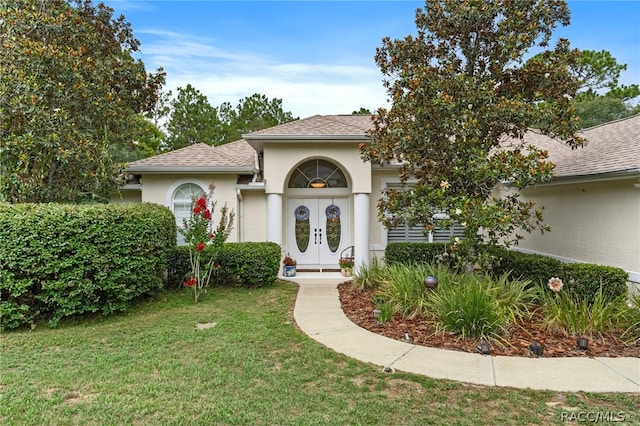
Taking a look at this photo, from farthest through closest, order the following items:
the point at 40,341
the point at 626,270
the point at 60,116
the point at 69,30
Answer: the point at 69,30, the point at 60,116, the point at 626,270, the point at 40,341

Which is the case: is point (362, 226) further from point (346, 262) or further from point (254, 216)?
point (254, 216)

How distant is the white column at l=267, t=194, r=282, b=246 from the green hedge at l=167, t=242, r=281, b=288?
1.23m

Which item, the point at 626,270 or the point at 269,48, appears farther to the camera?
the point at 269,48

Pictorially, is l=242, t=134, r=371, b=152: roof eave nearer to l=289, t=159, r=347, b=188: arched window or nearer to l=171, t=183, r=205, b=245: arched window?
l=289, t=159, r=347, b=188: arched window

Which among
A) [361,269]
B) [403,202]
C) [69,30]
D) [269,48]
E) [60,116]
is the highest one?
[269,48]

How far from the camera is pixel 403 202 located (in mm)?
7871

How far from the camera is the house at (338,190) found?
7.60 meters

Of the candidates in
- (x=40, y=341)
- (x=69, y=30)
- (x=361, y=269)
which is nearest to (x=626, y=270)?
(x=361, y=269)

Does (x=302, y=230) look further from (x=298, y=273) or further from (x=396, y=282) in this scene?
(x=396, y=282)

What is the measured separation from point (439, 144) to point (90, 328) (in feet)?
24.7

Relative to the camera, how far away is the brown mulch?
512 cm

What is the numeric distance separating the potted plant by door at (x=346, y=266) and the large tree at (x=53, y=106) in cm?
694

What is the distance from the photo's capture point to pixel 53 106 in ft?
26.9

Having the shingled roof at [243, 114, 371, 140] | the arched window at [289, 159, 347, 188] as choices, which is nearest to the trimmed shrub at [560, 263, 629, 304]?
the shingled roof at [243, 114, 371, 140]
